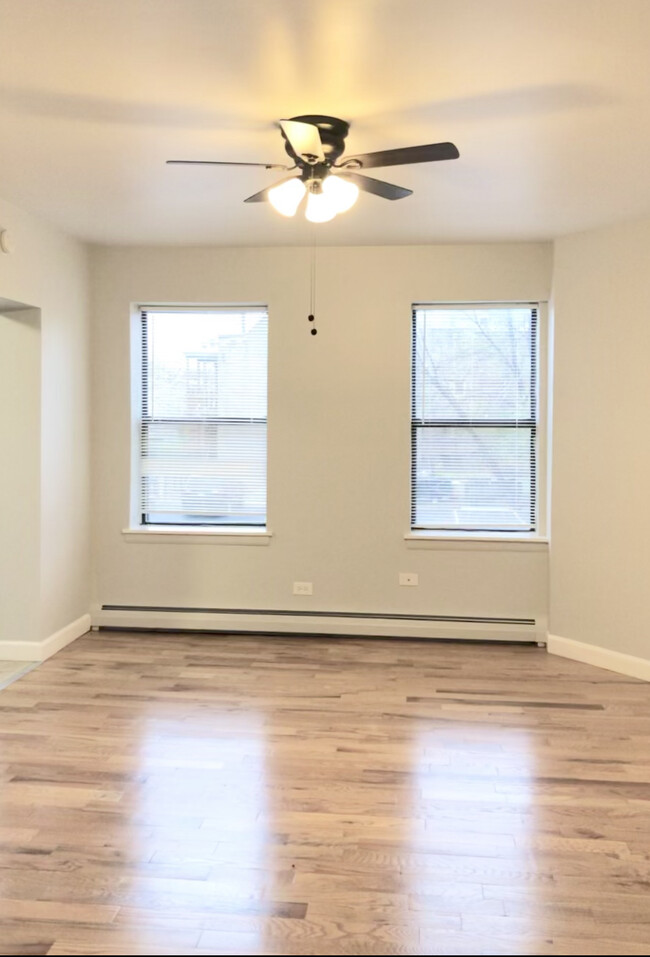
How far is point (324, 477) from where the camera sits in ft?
17.5

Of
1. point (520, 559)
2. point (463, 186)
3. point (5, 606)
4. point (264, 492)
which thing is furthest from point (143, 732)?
point (463, 186)

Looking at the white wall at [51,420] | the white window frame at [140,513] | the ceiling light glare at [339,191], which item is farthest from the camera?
the white window frame at [140,513]

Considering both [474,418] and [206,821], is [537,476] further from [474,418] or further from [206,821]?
[206,821]

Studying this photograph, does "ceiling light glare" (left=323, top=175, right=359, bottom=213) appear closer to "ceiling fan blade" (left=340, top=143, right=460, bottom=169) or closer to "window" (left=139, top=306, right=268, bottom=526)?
"ceiling fan blade" (left=340, top=143, right=460, bottom=169)

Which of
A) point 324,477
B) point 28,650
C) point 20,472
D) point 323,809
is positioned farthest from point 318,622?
point 323,809

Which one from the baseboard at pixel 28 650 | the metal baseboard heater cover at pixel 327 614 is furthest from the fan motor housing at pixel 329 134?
the baseboard at pixel 28 650

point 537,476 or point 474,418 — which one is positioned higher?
point 474,418

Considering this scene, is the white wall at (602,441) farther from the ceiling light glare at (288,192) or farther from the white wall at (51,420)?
the white wall at (51,420)

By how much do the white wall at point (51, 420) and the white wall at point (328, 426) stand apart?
9.5 inches

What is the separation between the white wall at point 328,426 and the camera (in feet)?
17.2

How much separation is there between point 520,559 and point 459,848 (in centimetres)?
280

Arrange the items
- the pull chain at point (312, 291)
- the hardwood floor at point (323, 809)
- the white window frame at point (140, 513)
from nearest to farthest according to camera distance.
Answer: the hardwood floor at point (323, 809) → the pull chain at point (312, 291) → the white window frame at point (140, 513)

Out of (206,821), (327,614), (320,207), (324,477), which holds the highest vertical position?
(320,207)

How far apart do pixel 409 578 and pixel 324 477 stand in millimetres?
919
